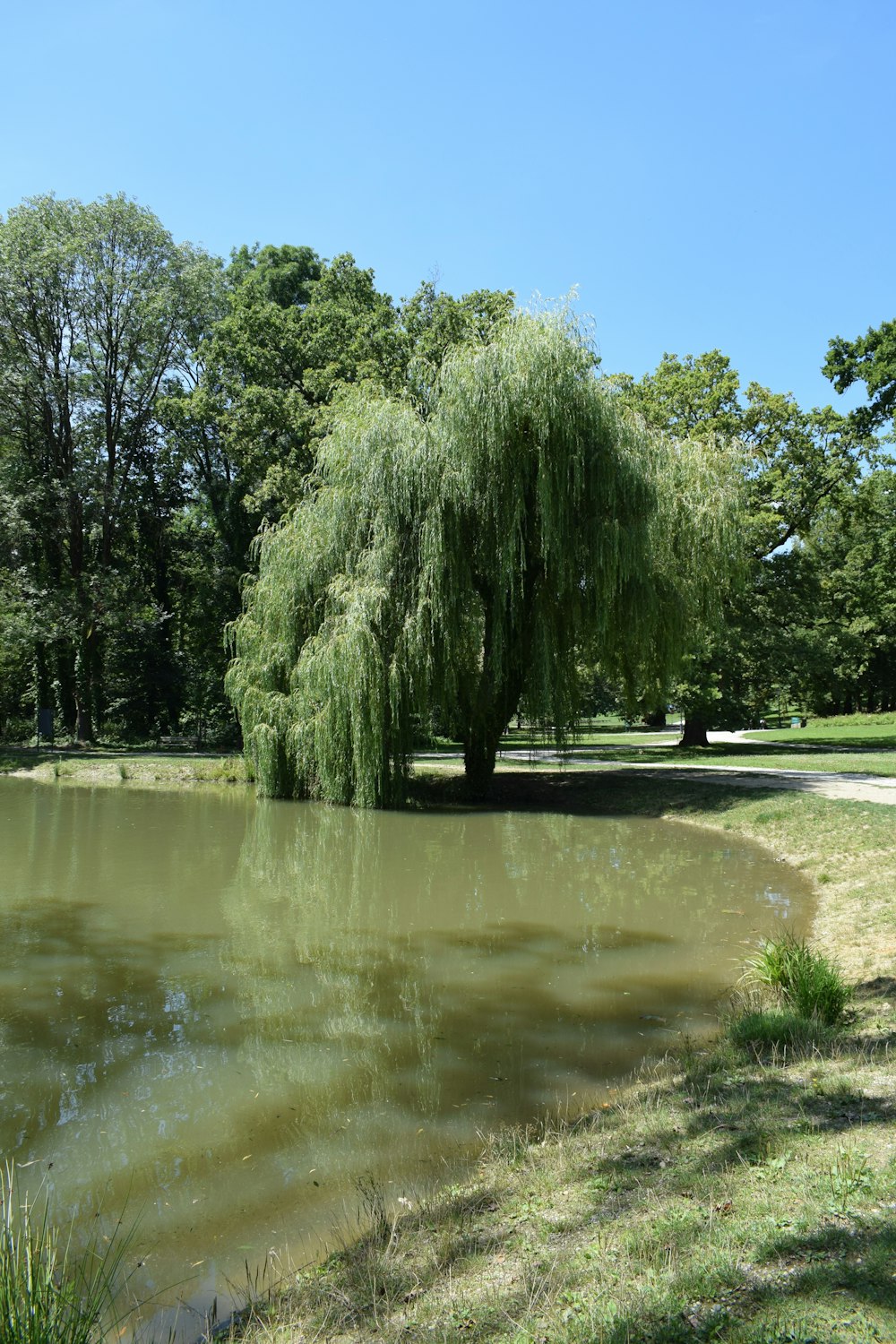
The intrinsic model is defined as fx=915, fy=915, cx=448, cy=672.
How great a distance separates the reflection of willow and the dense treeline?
7.06m

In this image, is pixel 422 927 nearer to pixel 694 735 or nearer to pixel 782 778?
pixel 782 778

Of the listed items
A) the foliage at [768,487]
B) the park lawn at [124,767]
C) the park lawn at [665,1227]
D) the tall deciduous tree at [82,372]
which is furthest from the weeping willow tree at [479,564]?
the tall deciduous tree at [82,372]

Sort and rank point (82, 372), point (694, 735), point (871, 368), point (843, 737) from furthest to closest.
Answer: point (843, 737)
point (82, 372)
point (694, 735)
point (871, 368)

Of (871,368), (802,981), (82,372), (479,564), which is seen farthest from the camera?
(82,372)

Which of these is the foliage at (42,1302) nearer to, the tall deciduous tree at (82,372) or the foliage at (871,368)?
the foliage at (871,368)

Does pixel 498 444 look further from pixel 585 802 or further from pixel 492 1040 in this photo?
pixel 492 1040

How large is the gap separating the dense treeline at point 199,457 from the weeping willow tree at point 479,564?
2.12 meters

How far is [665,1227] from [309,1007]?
12.8 feet

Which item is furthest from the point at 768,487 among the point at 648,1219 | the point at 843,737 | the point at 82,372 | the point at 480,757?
the point at 648,1219

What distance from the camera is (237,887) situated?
10.7 meters

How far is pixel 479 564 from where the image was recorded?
55.9ft

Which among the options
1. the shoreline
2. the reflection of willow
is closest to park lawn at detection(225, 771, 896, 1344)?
the shoreline

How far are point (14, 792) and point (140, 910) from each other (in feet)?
45.8

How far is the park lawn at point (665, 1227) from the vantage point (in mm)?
2611
